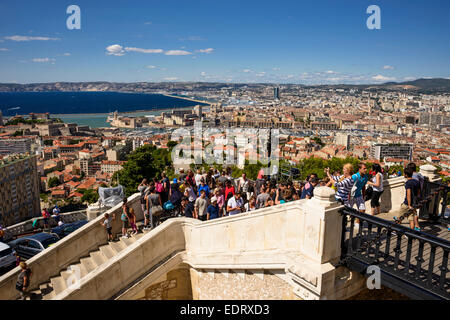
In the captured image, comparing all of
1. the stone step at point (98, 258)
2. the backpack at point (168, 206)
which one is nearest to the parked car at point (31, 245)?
the stone step at point (98, 258)

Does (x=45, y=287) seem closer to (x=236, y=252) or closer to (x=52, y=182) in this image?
(x=236, y=252)

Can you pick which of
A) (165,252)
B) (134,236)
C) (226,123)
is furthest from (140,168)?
(226,123)

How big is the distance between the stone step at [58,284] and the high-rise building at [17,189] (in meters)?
28.4

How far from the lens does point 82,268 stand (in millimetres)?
6570

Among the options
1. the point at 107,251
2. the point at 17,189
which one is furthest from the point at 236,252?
the point at 17,189

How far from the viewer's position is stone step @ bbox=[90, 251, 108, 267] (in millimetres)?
6659

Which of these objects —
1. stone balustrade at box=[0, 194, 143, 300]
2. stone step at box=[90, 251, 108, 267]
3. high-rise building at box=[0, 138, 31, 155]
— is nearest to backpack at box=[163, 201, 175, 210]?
stone balustrade at box=[0, 194, 143, 300]

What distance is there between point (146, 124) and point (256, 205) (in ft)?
510

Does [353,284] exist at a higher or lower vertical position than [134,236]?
higher

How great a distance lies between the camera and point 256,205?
6695mm

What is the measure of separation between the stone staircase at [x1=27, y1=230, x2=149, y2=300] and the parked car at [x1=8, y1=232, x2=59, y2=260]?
2.79 meters
